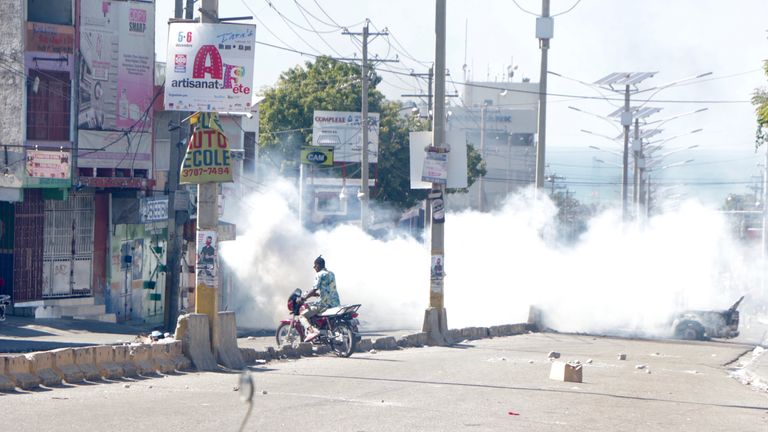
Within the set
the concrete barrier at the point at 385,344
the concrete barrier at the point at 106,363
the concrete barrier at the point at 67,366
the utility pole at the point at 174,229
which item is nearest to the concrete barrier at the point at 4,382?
the concrete barrier at the point at 67,366

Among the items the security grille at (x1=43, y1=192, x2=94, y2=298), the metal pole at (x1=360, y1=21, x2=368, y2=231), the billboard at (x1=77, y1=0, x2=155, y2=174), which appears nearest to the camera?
the security grille at (x1=43, y1=192, x2=94, y2=298)

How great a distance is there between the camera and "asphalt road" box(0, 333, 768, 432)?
1116 centimetres

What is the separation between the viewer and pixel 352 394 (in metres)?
13.6

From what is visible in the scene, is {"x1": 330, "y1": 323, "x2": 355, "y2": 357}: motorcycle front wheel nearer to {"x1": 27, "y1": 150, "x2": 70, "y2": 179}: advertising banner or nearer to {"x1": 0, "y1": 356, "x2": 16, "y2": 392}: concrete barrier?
{"x1": 0, "y1": 356, "x2": 16, "y2": 392}: concrete barrier

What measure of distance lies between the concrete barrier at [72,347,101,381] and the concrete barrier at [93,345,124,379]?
6cm

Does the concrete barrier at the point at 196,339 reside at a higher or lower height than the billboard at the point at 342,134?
lower

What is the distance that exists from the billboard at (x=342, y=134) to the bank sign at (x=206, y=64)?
3637cm

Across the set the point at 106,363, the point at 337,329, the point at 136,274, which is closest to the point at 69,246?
the point at 136,274

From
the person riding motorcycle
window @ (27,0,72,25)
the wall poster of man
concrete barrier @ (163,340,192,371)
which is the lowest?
concrete barrier @ (163,340,192,371)

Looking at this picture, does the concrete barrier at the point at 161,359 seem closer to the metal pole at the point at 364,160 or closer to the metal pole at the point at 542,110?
the metal pole at the point at 542,110

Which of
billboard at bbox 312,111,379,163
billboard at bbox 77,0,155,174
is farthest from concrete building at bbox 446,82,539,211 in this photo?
billboard at bbox 77,0,155,174

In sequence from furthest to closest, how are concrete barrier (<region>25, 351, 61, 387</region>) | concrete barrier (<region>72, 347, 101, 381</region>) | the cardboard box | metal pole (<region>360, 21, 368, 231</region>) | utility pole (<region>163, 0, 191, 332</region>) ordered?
metal pole (<region>360, 21, 368, 231</region>) → utility pole (<region>163, 0, 191, 332</region>) → the cardboard box → concrete barrier (<region>72, 347, 101, 381</region>) → concrete barrier (<region>25, 351, 61, 387</region>)

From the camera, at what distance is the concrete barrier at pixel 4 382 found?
497 inches

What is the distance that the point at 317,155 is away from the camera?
158 ft
